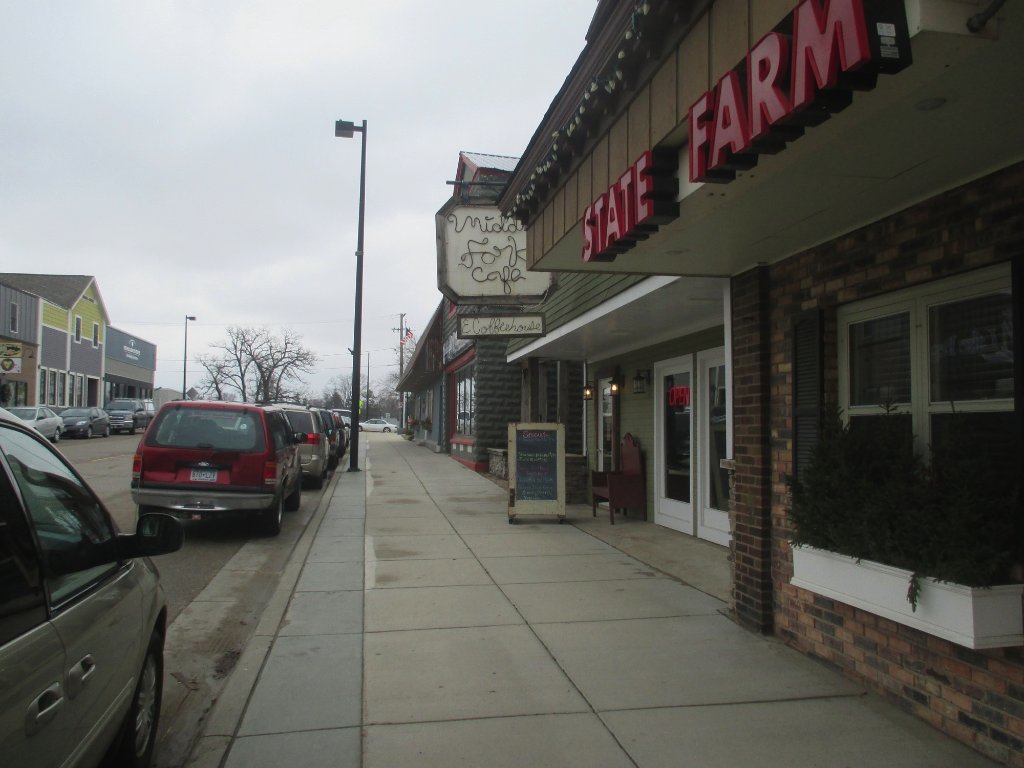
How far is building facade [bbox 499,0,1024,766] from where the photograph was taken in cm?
298

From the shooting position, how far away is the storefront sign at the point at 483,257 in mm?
10258

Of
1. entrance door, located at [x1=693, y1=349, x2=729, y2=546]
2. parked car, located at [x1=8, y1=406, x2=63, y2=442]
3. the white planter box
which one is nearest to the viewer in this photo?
the white planter box

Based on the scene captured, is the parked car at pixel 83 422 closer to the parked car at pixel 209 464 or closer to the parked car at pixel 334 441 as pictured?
the parked car at pixel 334 441

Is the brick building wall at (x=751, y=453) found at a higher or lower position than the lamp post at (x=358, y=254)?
lower

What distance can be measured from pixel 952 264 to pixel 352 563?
6295mm

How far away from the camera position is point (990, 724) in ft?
12.0

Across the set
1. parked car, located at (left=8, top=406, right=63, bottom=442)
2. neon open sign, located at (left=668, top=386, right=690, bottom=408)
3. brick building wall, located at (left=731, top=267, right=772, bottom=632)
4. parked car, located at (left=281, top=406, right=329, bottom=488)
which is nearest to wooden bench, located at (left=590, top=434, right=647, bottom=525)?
neon open sign, located at (left=668, top=386, right=690, bottom=408)

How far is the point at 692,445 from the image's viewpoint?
9.38m

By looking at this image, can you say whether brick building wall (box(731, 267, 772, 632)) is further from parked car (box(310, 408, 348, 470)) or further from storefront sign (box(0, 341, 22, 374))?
storefront sign (box(0, 341, 22, 374))

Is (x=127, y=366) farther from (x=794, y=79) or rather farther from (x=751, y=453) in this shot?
(x=794, y=79)

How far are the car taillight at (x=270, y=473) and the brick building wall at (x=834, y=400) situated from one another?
20.0ft

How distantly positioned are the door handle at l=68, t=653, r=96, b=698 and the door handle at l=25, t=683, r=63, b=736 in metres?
0.09

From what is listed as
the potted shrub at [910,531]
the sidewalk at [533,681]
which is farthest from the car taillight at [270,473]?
the potted shrub at [910,531]

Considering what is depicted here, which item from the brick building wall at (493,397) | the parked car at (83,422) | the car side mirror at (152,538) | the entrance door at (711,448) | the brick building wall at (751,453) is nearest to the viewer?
the car side mirror at (152,538)
